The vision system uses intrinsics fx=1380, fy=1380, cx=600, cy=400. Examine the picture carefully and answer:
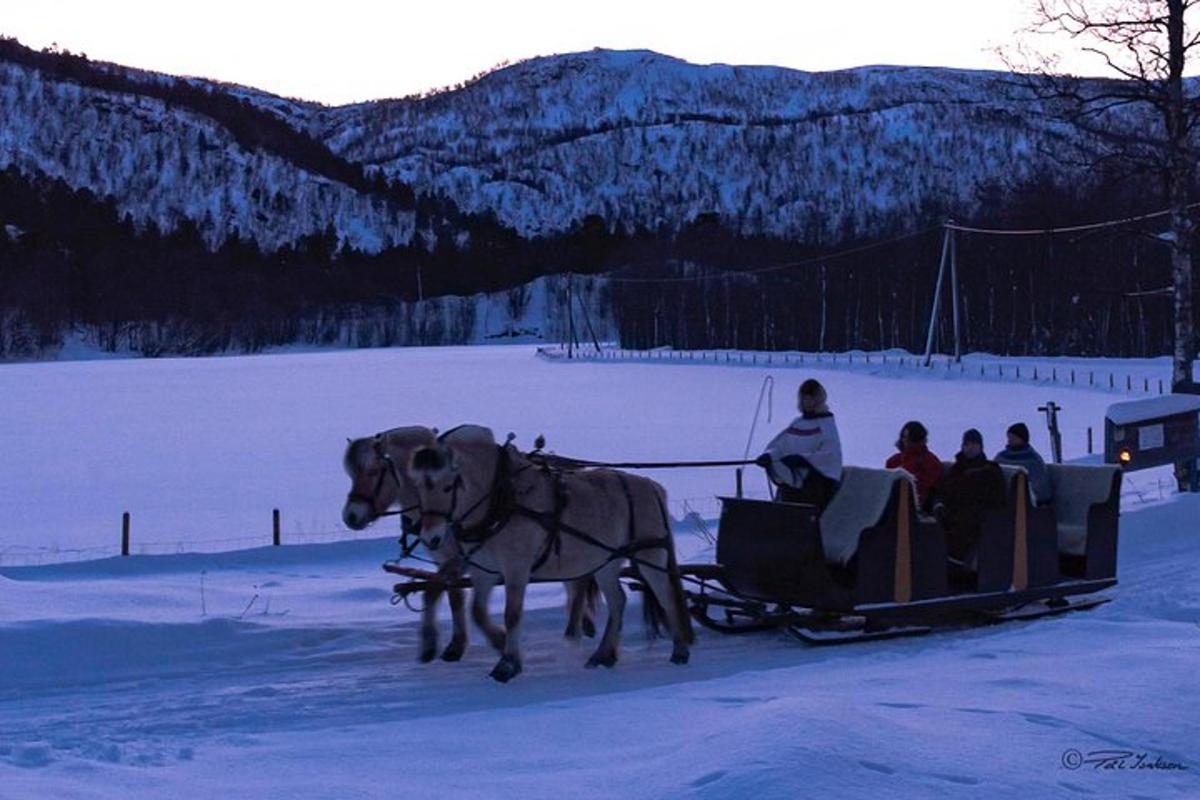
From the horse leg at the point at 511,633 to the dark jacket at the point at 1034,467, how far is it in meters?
4.18

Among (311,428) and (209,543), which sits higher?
(311,428)

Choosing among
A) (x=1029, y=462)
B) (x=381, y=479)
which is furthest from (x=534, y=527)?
(x=1029, y=462)

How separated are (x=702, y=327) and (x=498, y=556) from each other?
108 m

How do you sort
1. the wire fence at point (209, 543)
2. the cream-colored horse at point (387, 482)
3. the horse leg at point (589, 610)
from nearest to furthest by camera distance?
the cream-colored horse at point (387, 482) < the horse leg at point (589, 610) < the wire fence at point (209, 543)

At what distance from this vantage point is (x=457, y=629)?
8.50 m

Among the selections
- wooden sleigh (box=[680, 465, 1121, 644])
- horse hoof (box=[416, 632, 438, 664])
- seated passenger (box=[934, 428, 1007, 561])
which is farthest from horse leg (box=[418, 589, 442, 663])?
seated passenger (box=[934, 428, 1007, 561])

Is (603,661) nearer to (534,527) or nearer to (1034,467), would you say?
(534,527)

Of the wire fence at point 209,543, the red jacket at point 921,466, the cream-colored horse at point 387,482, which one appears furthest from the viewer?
the wire fence at point 209,543

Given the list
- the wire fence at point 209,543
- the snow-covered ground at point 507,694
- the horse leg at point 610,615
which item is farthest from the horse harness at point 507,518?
the wire fence at point 209,543

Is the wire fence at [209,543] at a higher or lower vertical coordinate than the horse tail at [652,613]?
lower

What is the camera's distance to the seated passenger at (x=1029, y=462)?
10.2 metres

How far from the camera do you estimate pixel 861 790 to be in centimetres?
436
